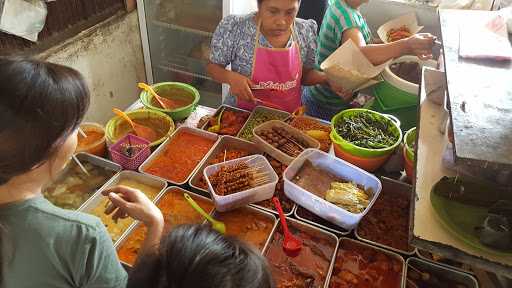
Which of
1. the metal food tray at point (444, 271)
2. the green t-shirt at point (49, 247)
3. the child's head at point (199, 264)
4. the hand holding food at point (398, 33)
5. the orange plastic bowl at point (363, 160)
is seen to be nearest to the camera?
the child's head at point (199, 264)

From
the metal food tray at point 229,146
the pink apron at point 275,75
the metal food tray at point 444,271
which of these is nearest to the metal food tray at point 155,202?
the metal food tray at point 229,146

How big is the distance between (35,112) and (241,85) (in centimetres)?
123

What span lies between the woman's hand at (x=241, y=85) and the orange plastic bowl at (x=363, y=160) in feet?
1.78

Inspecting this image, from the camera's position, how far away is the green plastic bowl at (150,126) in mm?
1859

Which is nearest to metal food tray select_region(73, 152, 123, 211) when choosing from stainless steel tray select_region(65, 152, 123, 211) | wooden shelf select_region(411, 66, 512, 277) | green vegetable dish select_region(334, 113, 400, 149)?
stainless steel tray select_region(65, 152, 123, 211)

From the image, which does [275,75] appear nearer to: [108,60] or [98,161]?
[98,161]

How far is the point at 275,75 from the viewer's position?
2141 millimetres

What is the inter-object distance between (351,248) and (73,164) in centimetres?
126

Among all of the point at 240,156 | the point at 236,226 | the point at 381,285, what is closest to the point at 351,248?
the point at 381,285

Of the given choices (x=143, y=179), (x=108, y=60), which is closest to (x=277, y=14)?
(x=143, y=179)

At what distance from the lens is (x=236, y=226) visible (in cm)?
158

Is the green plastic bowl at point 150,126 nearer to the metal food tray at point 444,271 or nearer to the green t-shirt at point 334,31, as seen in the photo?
the green t-shirt at point 334,31

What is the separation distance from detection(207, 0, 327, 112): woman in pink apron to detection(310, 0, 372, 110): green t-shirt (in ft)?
0.35

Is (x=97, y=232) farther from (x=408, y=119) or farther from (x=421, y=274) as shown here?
(x=408, y=119)
